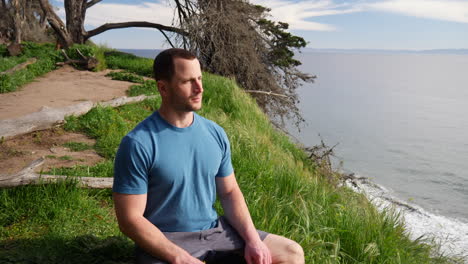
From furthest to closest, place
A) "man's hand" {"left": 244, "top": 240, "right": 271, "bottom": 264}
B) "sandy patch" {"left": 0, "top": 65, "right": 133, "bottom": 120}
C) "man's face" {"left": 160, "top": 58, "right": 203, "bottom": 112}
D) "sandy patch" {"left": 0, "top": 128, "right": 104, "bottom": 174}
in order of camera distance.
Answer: "sandy patch" {"left": 0, "top": 65, "right": 133, "bottom": 120} < "sandy patch" {"left": 0, "top": 128, "right": 104, "bottom": 174} < "man's hand" {"left": 244, "top": 240, "right": 271, "bottom": 264} < "man's face" {"left": 160, "top": 58, "right": 203, "bottom": 112}

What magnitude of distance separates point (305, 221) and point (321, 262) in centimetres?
62

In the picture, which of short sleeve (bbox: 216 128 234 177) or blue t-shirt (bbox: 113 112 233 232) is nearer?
blue t-shirt (bbox: 113 112 233 232)

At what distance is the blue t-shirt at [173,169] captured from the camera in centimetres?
233

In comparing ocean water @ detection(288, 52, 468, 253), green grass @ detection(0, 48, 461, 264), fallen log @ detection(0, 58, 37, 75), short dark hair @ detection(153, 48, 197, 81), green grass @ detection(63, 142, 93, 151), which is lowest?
ocean water @ detection(288, 52, 468, 253)

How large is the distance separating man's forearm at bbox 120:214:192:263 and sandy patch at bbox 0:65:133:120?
6.20 meters

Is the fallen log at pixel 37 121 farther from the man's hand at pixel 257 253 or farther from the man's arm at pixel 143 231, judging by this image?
the man's hand at pixel 257 253

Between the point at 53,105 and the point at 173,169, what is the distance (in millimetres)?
7734

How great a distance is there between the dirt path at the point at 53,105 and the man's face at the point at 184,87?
2.66 metres

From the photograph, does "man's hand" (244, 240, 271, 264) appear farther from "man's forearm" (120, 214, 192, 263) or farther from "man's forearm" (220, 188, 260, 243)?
"man's forearm" (120, 214, 192, 263)

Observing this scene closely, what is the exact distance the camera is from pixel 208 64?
16.3 m

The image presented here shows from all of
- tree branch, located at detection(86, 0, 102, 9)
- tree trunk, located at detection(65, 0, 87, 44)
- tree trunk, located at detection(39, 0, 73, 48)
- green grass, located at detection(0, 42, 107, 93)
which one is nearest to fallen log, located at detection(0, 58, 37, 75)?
green grass, located at detection(0, 42, 107, 93)

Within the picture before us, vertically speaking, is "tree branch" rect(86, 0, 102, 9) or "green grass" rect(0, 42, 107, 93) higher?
"tree branch" rect(86, 0, 102, 9)

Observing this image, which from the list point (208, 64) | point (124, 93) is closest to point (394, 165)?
point (208, 64)

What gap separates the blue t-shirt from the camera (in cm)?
233
